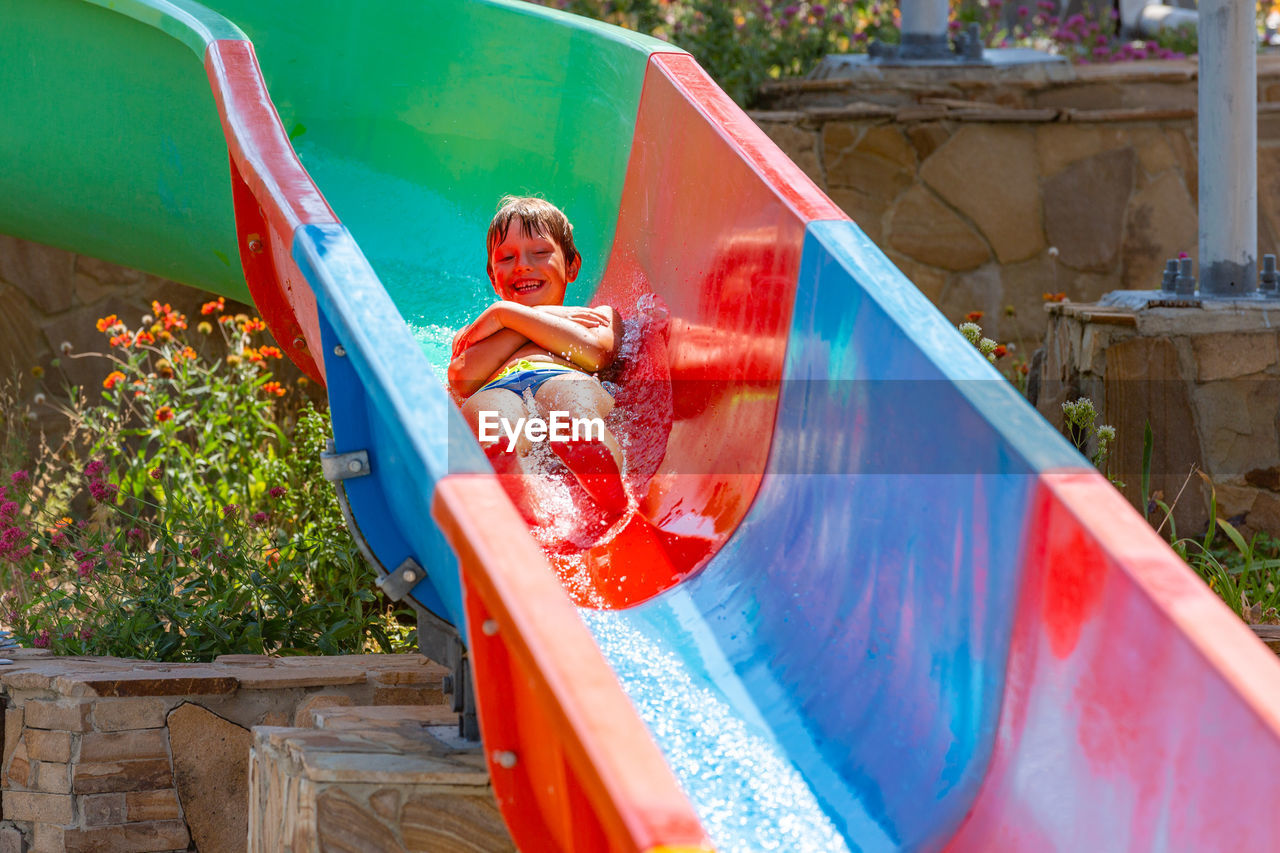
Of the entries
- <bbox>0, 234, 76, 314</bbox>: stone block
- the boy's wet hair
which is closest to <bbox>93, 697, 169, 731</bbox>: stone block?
the boy's wet hair

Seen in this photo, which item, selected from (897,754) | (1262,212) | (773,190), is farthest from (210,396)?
(1262,212)

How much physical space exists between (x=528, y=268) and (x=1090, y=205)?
7.24 feet

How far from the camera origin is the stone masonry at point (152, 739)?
1.87 m

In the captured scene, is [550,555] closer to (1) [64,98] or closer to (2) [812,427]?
(2) [812,427]

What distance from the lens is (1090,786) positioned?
126 cm

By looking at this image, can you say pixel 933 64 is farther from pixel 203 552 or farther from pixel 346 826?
pixel 346 826

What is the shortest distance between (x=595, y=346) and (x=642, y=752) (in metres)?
1.36

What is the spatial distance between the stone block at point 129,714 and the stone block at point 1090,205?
119 inches

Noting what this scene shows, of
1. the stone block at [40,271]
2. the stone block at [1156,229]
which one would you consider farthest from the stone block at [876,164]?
the stone block at [40,271]

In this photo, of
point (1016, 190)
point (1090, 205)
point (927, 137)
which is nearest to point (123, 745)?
point (927, 137)

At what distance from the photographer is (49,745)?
1894 millimetres

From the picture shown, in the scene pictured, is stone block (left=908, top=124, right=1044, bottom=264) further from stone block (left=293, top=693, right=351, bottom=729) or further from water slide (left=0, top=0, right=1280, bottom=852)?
stone block (left=293, top=693, right=351, bottom=729)

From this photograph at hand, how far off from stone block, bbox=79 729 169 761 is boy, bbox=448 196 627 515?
648 mm

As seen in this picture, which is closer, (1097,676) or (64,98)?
(1097,676)
